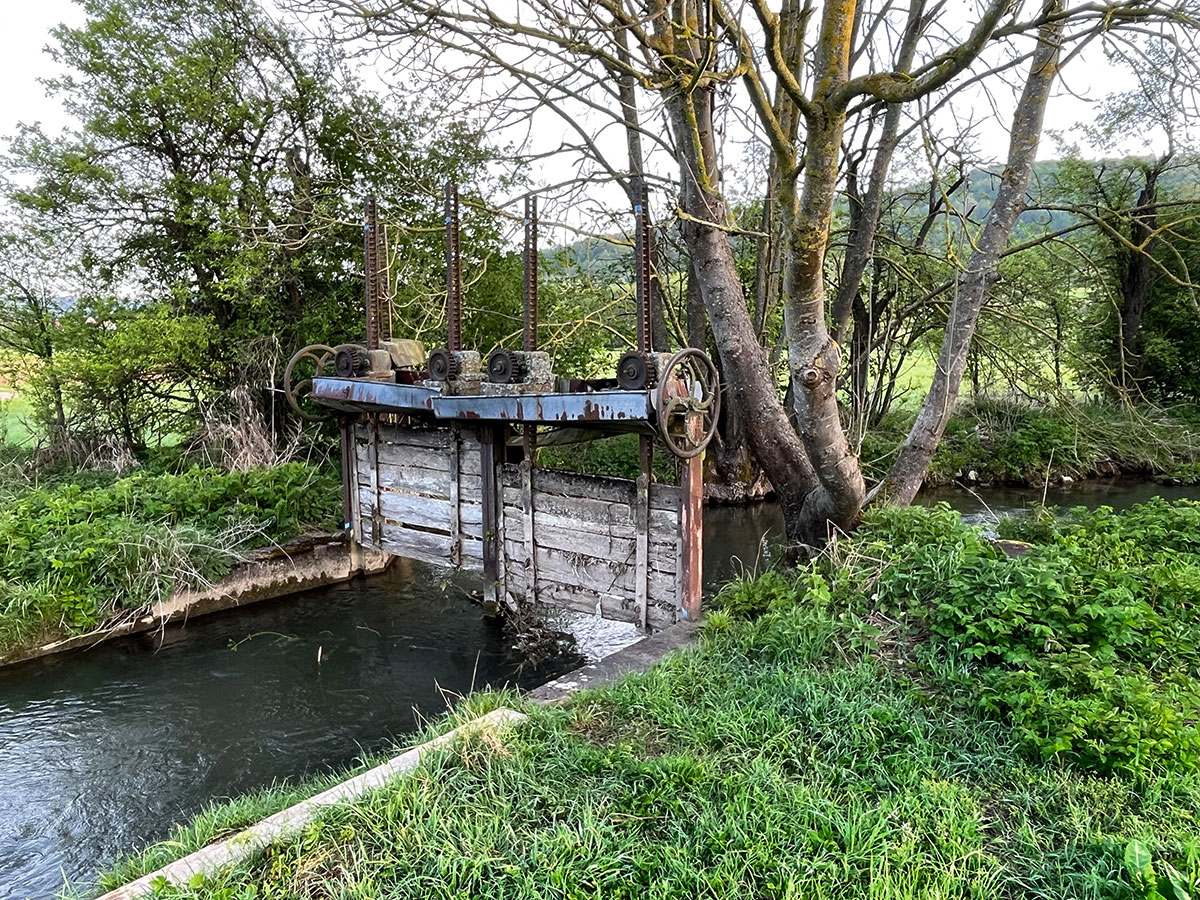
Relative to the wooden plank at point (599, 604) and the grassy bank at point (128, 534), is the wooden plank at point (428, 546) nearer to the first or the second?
the wooden plank at point (599, 604)

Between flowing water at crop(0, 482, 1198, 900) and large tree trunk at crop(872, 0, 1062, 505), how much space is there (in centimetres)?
105

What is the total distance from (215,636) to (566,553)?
3.76 meters

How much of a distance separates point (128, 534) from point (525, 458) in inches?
163

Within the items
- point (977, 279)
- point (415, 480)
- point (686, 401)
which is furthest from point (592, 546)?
point (977, 279)

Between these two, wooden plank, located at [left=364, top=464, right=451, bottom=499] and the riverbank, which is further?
the riverbank

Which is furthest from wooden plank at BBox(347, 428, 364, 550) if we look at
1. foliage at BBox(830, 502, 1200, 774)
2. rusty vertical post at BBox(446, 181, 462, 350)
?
foliage at BBox(830, 502, 1200, 774)

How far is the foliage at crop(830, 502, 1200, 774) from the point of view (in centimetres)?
299

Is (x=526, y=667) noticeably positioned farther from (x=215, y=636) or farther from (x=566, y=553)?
(x=215, y=636)

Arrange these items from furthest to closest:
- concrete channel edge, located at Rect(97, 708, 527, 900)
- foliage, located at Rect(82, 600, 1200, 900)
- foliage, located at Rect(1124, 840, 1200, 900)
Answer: concrete channel edge, located at Rect(97, 708, 527, 900) → foliage, located at Rect(82, 600, 1200, 900) → foliage, located at Rect(1124, 840, 1200, 900)

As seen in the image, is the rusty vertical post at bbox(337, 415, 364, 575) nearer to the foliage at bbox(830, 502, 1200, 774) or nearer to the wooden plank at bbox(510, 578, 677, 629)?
the wooden plank at bbox(510, 578, 677, 629)

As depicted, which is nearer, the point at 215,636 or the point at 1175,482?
the point at 215,636

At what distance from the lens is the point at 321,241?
1087 cm

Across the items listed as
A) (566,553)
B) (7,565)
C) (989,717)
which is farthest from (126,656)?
(989,717)

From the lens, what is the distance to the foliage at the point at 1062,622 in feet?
9.80
